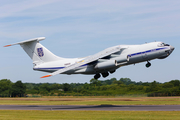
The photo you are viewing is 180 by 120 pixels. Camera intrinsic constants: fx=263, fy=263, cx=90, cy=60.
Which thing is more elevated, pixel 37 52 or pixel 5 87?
pixel 37 52

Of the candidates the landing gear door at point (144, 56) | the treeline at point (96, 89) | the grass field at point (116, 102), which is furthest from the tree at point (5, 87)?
the landing gear door at point (144, 56)

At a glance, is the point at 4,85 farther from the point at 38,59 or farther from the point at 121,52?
the point at 121,52

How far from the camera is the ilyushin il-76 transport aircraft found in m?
29.1

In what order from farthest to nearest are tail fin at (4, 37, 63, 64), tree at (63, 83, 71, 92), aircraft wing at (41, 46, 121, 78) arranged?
tree at (63, 83, 71, 92) < tail fin at (4, 37, 63, 64) < aircraft wing at (41, 46, 121, 78)

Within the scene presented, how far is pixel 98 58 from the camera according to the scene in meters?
30.3

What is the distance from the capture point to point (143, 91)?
62469 mm

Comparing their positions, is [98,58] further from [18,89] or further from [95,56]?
[18,89]

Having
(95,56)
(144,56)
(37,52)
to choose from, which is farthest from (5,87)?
(144,56)

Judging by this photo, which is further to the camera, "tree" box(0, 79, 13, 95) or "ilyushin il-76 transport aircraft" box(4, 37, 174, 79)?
"tree" box(0, 79, 13, 95)

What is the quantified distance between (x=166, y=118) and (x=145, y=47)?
9388mm

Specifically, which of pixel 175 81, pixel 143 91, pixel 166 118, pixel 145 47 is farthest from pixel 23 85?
pixel 166 118

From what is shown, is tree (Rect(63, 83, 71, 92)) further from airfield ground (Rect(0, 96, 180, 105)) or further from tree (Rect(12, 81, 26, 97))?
airfield ground (Rect(0, 96, 180, 105))

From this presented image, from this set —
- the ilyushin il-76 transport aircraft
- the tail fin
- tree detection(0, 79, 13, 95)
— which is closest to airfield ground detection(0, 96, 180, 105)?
the ilyushin il-76 transport aircraft

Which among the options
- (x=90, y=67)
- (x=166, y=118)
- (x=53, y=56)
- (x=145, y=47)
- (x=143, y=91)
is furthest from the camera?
(x=143, y=91)
